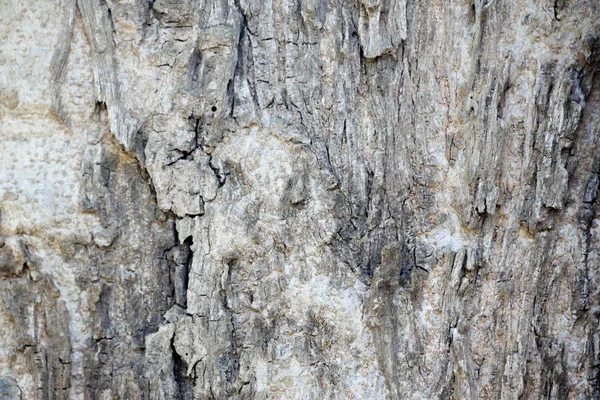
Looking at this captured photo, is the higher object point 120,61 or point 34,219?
point 120,61

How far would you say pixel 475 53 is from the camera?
10.8ft

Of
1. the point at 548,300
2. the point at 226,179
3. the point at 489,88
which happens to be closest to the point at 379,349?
the point at 548,300

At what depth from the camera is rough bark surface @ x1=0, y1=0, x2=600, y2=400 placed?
10.6 ft

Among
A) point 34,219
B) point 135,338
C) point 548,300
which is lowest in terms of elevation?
point 135,338

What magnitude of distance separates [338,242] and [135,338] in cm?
97

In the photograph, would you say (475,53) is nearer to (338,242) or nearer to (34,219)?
(338,242)

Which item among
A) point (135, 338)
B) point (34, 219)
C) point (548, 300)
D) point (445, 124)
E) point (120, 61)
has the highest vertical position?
point (120, 61)

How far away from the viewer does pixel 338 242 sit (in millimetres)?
3297

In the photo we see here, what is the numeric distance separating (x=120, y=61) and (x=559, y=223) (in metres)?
1.99

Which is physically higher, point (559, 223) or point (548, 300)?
point (559, 223)

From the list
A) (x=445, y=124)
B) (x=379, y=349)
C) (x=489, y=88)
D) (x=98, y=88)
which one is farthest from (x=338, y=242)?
(x=98, y=88)

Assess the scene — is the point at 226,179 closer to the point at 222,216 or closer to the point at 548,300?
the point at 222,216

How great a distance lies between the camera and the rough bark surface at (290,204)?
10.6 feet

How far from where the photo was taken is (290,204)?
3.28 meters
